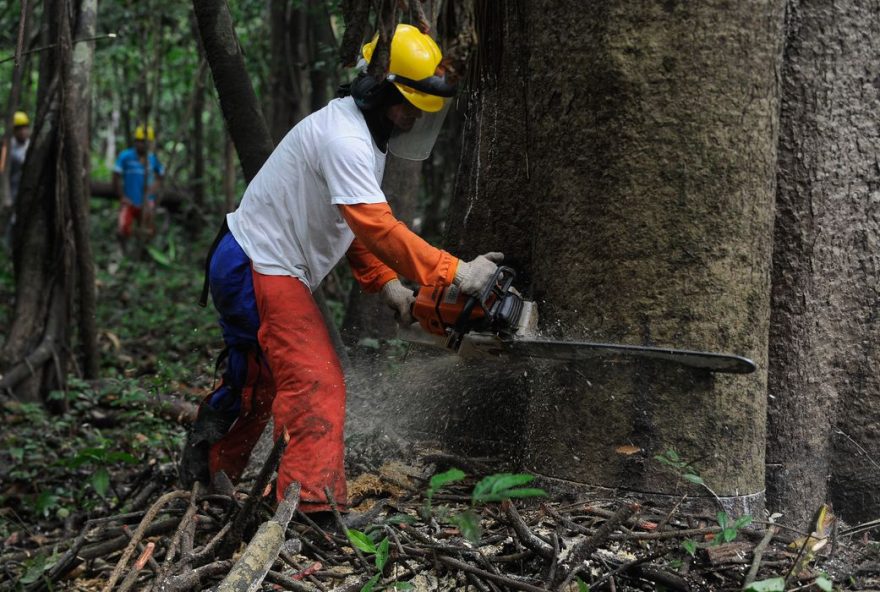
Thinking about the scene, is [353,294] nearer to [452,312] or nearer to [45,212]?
[45,212]

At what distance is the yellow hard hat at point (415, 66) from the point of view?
134 inches

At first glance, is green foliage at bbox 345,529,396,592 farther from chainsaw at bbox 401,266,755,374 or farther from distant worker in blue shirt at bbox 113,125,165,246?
distant worker in blue shirt at bbox 113,125,165,246

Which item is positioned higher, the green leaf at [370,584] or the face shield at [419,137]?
the face shield at [419,137]

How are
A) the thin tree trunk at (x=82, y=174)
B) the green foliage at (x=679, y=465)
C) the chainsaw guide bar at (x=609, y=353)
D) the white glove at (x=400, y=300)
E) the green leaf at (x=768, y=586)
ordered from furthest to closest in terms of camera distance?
1. the thin tree trunk at (x=82, y=174)
2. the white glove at (x=400, y=300)
3. the chainsaw guide bar at (x=609, y=353)
4. the green foliage at (x=679, y=465)
5. the green leaf at (x=768, y=586)

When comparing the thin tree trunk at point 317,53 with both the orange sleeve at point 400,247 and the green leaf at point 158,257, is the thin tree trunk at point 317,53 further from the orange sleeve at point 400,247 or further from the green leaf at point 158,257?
the orange sleeve at point 400,247

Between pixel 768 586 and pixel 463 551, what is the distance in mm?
861

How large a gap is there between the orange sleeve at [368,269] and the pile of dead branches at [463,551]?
88 centimetres

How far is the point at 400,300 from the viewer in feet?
12.0

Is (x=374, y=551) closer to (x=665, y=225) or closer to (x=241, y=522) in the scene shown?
(x=241, y=522)

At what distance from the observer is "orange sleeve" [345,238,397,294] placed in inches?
152

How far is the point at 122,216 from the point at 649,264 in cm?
1088

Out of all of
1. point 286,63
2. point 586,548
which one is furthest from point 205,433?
point 286,63

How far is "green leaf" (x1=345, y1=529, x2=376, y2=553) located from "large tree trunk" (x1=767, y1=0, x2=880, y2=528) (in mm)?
1485

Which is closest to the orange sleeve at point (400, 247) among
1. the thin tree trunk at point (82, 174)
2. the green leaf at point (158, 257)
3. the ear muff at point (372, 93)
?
the ear muff at point (372, 93)
